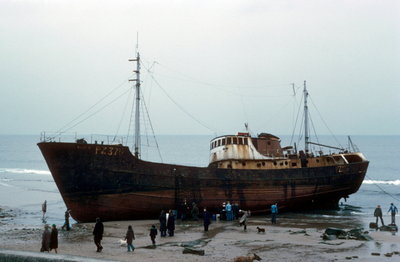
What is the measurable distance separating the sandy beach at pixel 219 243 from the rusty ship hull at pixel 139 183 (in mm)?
1380

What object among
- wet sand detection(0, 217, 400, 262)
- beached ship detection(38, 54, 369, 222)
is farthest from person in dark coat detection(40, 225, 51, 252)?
beached ship detection(38, 54, 369, 222)

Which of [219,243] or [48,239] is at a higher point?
[48,239]

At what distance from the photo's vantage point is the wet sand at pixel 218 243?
16.7m

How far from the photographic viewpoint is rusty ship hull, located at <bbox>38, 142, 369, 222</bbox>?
25156mm

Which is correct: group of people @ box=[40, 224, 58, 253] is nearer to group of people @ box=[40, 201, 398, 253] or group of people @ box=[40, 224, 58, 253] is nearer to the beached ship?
group of people @ box=[40, 201, 398, 253]

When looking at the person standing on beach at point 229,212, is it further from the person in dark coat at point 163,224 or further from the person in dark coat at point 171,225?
the person in dark coat at point 163,224

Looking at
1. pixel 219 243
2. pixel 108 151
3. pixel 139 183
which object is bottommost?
pixel 219 243

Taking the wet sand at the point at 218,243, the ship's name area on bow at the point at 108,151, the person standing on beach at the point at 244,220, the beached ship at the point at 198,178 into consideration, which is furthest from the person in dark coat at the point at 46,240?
the person standing on beach at the point at 244,220

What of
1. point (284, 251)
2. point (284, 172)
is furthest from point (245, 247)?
point (284, 172)

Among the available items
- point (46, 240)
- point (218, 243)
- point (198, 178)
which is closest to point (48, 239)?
point (46, 240)

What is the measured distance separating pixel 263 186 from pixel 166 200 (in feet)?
22.1

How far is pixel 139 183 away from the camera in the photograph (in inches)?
1021

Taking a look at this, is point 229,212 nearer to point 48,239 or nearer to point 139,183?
point 139,183

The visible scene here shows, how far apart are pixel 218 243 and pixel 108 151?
29.6 feet
